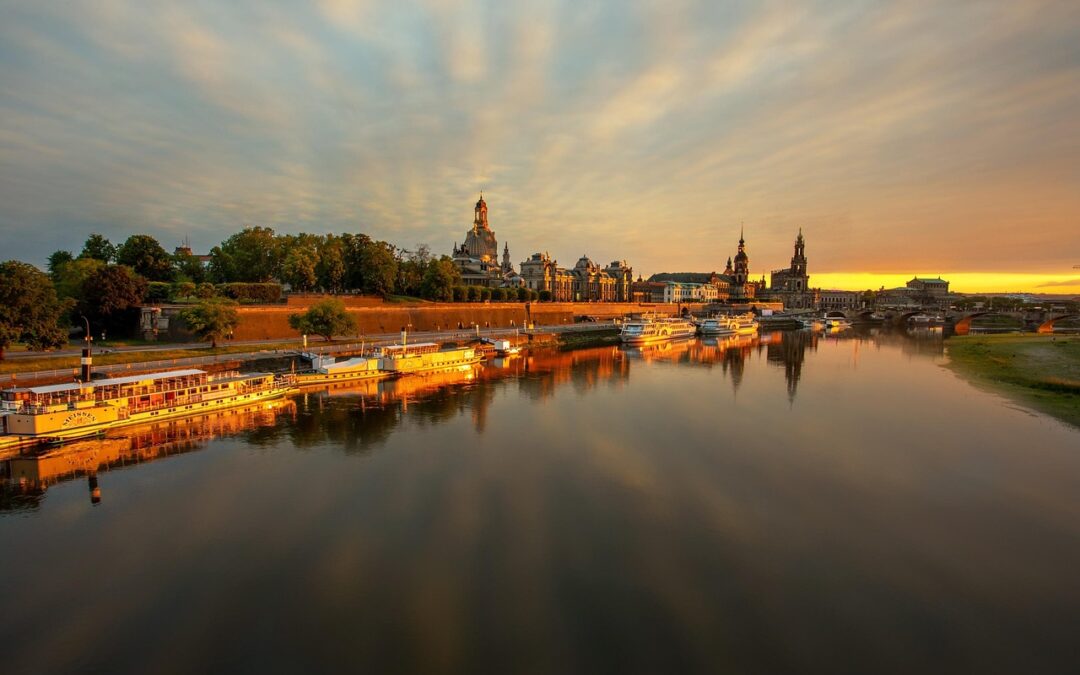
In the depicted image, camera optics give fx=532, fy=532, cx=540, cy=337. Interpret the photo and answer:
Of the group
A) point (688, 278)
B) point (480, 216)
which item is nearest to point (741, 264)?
point (688, 278)

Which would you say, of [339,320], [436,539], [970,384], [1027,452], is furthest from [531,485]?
[970,384]

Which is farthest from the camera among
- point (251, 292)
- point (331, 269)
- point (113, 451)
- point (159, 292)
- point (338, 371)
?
point (331, 269)

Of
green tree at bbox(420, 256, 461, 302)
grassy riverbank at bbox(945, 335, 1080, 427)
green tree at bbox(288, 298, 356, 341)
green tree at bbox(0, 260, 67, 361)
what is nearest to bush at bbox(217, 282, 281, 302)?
green tree at bbox(288, 298, 356, 341)

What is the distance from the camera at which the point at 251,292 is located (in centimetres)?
5566

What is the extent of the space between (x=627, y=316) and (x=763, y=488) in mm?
90703

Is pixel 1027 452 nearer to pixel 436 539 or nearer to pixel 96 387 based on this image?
pixel 436 539

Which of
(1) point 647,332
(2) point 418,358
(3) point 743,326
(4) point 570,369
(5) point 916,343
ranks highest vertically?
(2) point 418,358

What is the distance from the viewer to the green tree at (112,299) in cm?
4341

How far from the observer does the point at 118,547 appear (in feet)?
48.8

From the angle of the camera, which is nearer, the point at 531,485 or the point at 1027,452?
the point at 531,485

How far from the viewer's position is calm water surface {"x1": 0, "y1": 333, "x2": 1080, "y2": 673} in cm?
1087

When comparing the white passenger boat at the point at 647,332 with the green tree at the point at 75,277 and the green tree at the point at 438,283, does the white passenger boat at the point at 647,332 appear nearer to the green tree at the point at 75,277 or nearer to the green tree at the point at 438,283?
the green tree at the point at 438,283

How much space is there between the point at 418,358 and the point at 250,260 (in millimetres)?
34048

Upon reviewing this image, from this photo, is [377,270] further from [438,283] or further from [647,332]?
[647,332]
